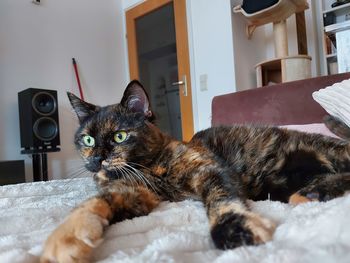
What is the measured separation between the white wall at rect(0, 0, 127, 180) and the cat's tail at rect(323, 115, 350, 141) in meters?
2.54

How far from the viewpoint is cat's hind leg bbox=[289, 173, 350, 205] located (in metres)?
0.62

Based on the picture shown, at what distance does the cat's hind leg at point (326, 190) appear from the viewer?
0.62m

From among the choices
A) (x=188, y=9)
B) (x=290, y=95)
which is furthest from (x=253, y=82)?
(x=290, y=95)

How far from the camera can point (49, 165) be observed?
9.68 feet

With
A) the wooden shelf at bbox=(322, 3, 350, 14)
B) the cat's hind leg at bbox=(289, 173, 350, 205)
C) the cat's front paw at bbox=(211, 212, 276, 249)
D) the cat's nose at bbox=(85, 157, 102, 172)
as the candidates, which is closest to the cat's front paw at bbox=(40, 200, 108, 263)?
the cat's front paw at bbox=(211, 212, 276, 249)

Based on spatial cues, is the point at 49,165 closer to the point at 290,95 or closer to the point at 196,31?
the point at 196,31

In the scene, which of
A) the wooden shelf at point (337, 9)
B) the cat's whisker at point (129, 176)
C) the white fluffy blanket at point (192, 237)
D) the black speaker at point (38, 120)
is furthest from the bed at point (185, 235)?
the wooden shelf at point (337, 9)

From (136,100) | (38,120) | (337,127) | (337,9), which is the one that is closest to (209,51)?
(337,9)

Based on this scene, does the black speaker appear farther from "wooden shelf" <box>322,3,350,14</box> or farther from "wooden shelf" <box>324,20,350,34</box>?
"wooden shelf" <box>322,3,350,14</box>

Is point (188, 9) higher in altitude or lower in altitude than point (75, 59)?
higher

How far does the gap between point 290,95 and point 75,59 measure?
2.59 metres

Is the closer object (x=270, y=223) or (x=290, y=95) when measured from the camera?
(x=270, y=223)

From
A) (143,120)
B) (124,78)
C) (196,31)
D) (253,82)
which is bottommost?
(143,120)

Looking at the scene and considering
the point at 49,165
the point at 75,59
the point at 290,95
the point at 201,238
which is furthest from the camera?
the point at 75,59
